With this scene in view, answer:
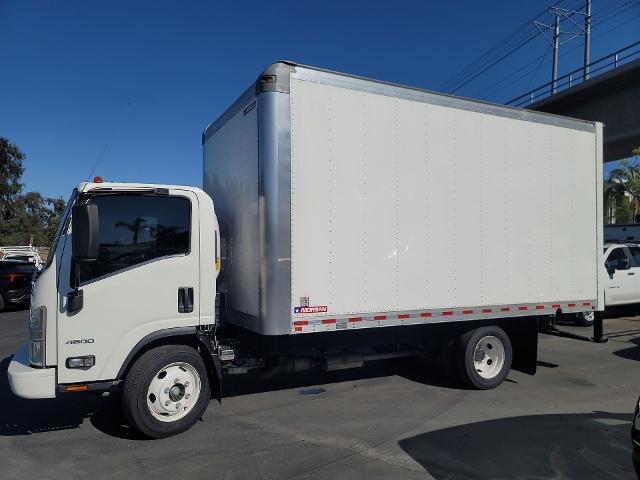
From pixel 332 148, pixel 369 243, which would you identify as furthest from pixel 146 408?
pixel 332 148

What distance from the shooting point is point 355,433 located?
5.00 metres

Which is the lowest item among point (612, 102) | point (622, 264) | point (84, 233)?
point (622, 264)

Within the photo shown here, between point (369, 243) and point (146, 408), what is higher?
point (369, 243)

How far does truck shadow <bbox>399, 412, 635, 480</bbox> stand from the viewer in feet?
13.5

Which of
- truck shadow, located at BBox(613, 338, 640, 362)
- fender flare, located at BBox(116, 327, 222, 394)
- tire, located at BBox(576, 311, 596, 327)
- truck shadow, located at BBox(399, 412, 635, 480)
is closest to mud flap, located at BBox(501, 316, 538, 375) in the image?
truck shadow, located at BBox(399, 412, 635, 480)

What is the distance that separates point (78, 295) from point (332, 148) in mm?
2855

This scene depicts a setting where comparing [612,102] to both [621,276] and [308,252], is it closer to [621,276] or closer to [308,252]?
[621,276]

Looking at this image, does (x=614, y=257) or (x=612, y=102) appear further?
(x=612, y=102)

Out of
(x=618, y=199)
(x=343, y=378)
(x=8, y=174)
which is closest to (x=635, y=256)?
(x=343, y=378)

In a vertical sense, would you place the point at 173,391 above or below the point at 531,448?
above

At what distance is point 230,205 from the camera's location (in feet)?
19.0

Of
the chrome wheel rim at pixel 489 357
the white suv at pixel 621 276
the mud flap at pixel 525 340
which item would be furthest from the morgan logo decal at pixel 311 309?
the white suv at pixel 621 276

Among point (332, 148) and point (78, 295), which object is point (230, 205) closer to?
point (332, 148)

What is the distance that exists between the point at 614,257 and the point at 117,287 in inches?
495
